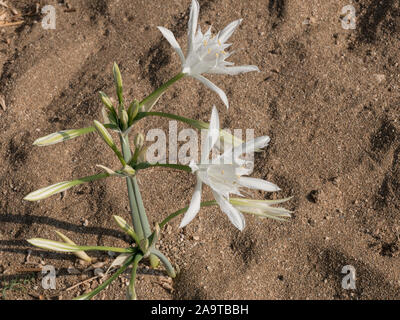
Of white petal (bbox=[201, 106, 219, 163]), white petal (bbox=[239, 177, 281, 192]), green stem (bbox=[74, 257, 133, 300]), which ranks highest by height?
white petal (bbox=[201, 106, 219, 163])

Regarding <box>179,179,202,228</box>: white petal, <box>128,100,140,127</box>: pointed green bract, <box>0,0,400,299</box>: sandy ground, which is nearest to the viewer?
<box>179,179,202,228</box>: white petal

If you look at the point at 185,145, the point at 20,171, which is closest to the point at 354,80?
the point at 185,145

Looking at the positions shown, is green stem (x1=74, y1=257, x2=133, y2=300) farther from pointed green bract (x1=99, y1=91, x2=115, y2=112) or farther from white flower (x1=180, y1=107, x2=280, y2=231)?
pointed green bract (x1=99, y1=91, x2=115, y2=112)

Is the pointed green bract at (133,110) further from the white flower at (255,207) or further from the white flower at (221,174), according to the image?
the white flower at (255,207)

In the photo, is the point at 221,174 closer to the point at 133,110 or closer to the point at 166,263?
the point at 133,110

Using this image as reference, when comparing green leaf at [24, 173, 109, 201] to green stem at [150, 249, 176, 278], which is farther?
green stem at [150, 249, 176, 278]

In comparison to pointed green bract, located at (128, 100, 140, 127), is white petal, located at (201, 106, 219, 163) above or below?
below

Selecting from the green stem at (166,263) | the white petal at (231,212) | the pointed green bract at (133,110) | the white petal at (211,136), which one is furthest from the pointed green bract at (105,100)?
the green stem at (166,263)

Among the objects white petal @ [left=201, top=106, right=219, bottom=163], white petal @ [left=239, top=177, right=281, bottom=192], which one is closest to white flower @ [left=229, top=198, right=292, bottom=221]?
white petal @ [left=239, top=177, right=281, bottom=192]

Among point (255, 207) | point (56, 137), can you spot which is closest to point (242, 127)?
point (255, 207)
